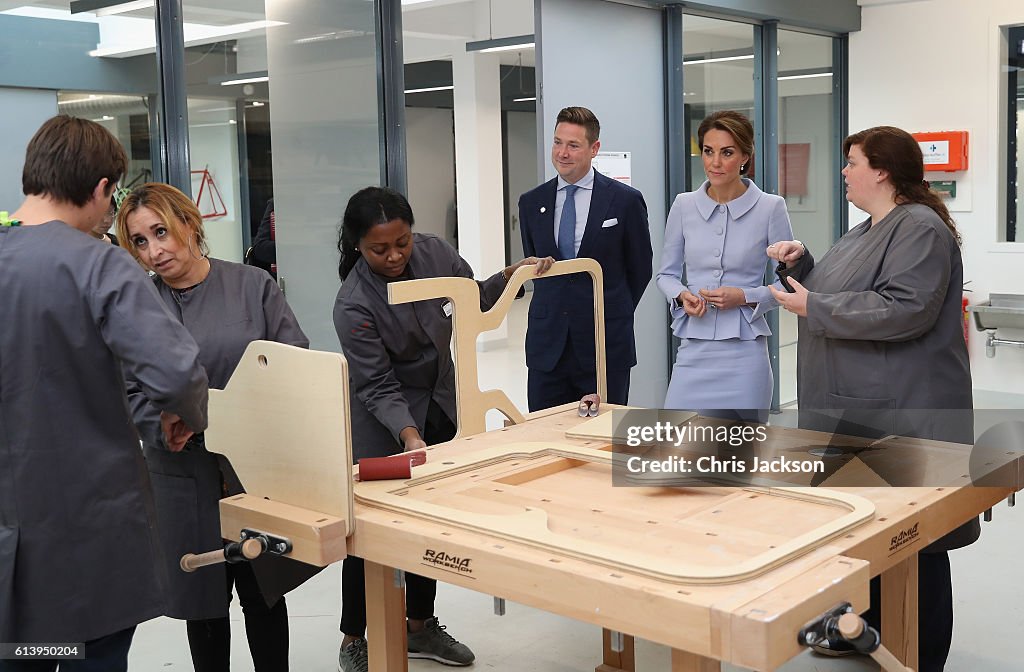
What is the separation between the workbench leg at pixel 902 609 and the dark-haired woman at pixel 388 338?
107 centimetres

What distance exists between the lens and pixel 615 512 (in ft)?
6.62

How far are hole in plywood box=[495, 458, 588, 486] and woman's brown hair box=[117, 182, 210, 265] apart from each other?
857mm

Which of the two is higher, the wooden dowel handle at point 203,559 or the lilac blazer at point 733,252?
the lilac blazer at point 733,252

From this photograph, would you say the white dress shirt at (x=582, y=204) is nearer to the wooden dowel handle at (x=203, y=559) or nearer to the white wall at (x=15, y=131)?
the white wall at (x=15, y=131)

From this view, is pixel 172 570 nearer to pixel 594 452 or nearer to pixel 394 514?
pixel 394 514

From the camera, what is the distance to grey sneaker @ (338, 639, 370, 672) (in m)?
2.92

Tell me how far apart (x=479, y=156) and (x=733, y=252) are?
19.0ft

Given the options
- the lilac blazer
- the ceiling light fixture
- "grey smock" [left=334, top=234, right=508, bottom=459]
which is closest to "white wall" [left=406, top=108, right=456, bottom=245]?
the ceiling light fixture

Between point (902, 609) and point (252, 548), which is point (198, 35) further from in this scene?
point (902, 609)

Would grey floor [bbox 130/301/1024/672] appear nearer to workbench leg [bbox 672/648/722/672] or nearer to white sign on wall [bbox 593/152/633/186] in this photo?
workbench leg [bbox 672/648/722/672]

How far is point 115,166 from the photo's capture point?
1978mm

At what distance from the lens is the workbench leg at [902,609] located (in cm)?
223

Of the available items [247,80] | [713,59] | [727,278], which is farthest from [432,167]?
[727,278]

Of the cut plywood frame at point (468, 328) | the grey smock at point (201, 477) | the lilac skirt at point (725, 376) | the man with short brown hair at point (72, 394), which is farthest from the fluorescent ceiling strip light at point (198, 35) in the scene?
the lilac skirt at point (725, 376)
